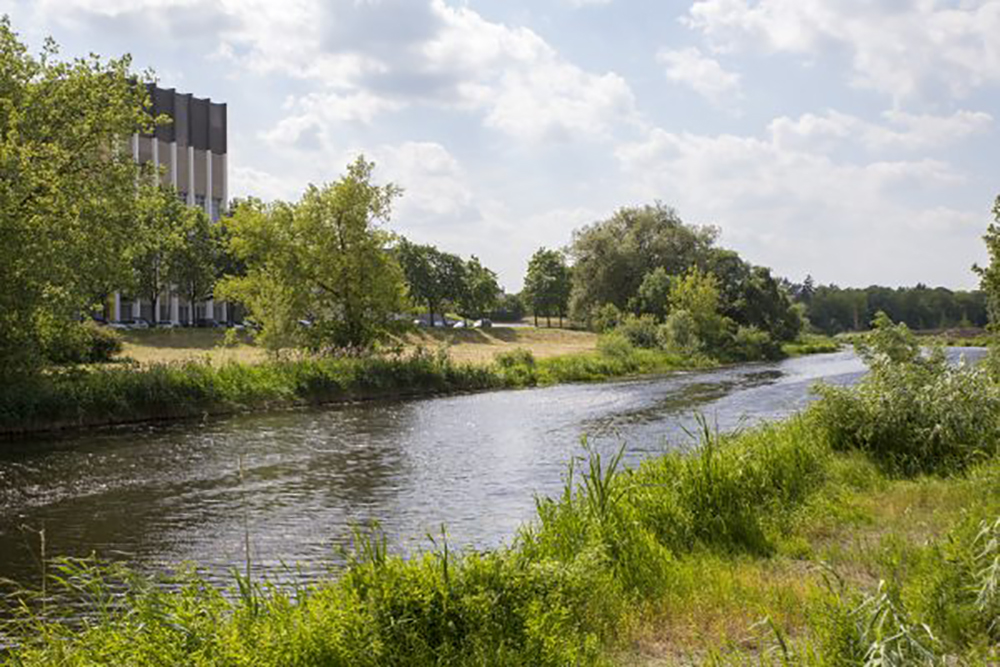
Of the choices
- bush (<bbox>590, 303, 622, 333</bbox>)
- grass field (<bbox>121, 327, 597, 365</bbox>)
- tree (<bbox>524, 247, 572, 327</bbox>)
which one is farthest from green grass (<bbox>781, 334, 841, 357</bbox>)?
tree (<bbox>524, 247, 572, 327</bbox>)

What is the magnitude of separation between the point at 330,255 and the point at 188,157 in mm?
52753

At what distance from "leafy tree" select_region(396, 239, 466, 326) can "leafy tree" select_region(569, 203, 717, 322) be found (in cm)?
1704

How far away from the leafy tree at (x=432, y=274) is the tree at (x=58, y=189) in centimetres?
6405

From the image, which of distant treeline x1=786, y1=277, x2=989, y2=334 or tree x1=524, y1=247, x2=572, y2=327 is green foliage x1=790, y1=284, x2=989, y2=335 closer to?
distant treeline x1=786, y1=277, x2=989, y2=334

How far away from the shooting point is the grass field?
1614 inches

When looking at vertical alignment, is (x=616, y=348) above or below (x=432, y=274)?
below

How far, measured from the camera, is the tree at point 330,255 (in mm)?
38062

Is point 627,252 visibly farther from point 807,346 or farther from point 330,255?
point 330,255

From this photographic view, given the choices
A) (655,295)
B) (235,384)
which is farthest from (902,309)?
(235,384)

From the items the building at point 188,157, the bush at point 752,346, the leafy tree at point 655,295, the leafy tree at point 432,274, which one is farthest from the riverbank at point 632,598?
the leafy tree at point 432,274

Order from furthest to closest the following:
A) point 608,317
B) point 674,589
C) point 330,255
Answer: point 608,317 < point 330,255 < point 674,589

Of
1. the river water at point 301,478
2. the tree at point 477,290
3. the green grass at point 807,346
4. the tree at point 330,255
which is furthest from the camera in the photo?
the tree at point 477,290

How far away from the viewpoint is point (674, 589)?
7.39m

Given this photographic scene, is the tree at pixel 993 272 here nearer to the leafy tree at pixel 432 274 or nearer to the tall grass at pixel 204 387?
the tall grass at pixel 204 387
